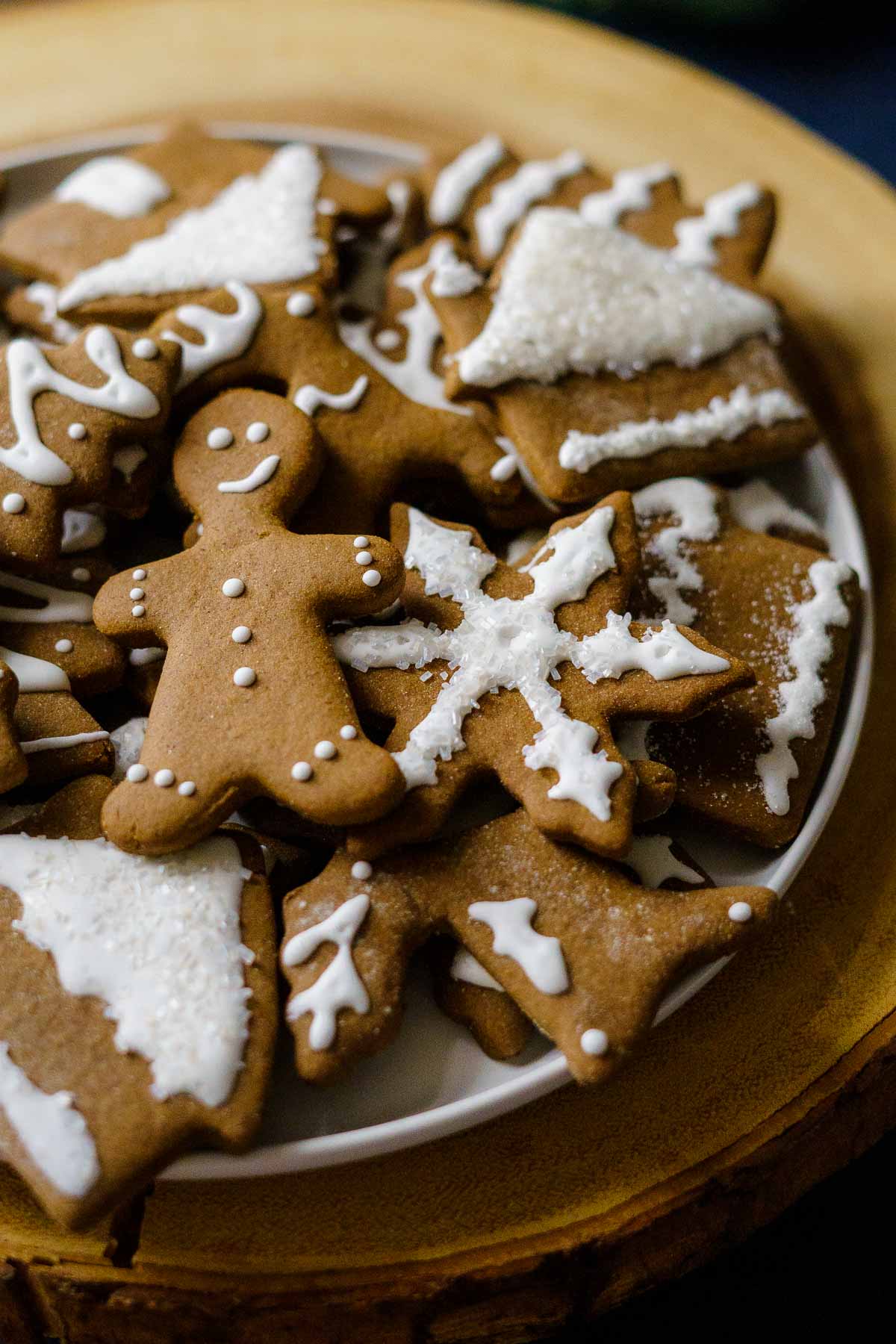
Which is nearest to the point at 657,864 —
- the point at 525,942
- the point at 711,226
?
the point at 525,942

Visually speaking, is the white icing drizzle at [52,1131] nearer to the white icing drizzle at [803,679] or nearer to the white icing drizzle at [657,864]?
the white icing drizzle at [657,864]

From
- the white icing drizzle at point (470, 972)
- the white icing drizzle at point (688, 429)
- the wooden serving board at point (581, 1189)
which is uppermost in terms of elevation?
the white icing drizzle at point (688, 429)

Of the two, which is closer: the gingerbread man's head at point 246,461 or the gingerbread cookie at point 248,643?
the gingerbread cookie at point 248,643

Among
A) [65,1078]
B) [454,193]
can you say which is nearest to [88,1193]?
[65,1078]

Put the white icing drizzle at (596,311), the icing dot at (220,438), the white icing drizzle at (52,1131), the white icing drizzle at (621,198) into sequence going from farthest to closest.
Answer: the white icing drizzle at (621,198), the white icing drizzle at (596,311), the icing dot at (220,438), the white icing drizzle at (52,1131)

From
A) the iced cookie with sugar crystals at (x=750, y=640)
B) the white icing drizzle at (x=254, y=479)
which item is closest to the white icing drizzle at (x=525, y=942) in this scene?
the iced cookie with sugar crystals at (x=750, y=640)

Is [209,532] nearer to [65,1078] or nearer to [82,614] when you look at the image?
[82,614]
